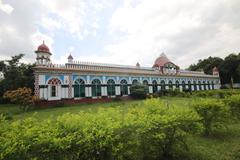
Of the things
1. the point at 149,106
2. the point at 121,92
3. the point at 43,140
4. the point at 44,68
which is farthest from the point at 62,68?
the point at 43,140

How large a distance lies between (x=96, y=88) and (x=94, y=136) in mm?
20569

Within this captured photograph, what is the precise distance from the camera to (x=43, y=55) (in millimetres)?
20859

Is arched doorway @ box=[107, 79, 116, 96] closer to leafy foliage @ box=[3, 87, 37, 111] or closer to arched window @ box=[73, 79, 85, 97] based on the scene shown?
arched window @ box=[73, 79, 85, 97]

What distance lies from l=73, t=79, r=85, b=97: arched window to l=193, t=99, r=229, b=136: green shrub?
17.1 m

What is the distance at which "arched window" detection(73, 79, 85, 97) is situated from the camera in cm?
2167

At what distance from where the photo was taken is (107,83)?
24609mm

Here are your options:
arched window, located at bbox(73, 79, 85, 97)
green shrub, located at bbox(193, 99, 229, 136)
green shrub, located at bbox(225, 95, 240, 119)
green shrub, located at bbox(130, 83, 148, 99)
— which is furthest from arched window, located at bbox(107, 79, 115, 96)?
green shrub, located at bbox(193, 99, 229, 136)

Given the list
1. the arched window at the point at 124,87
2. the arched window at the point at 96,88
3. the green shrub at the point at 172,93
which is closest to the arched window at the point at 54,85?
the arched window at the point at 96,88

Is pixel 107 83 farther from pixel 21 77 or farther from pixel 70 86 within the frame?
pixel 21 77

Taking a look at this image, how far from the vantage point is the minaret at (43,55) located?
67.9 ft

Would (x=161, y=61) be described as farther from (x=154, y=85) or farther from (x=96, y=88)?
(x=96, y=88)

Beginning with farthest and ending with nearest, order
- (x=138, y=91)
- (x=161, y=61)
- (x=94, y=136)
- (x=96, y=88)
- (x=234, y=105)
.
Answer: (x=161, y=61), (x=138, y=91), (x=96, y=88), (x=234, y=105), (x=94, y=136)

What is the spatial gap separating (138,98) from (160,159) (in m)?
21.3

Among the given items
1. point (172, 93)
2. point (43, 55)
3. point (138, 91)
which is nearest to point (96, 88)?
point (138, 91)
